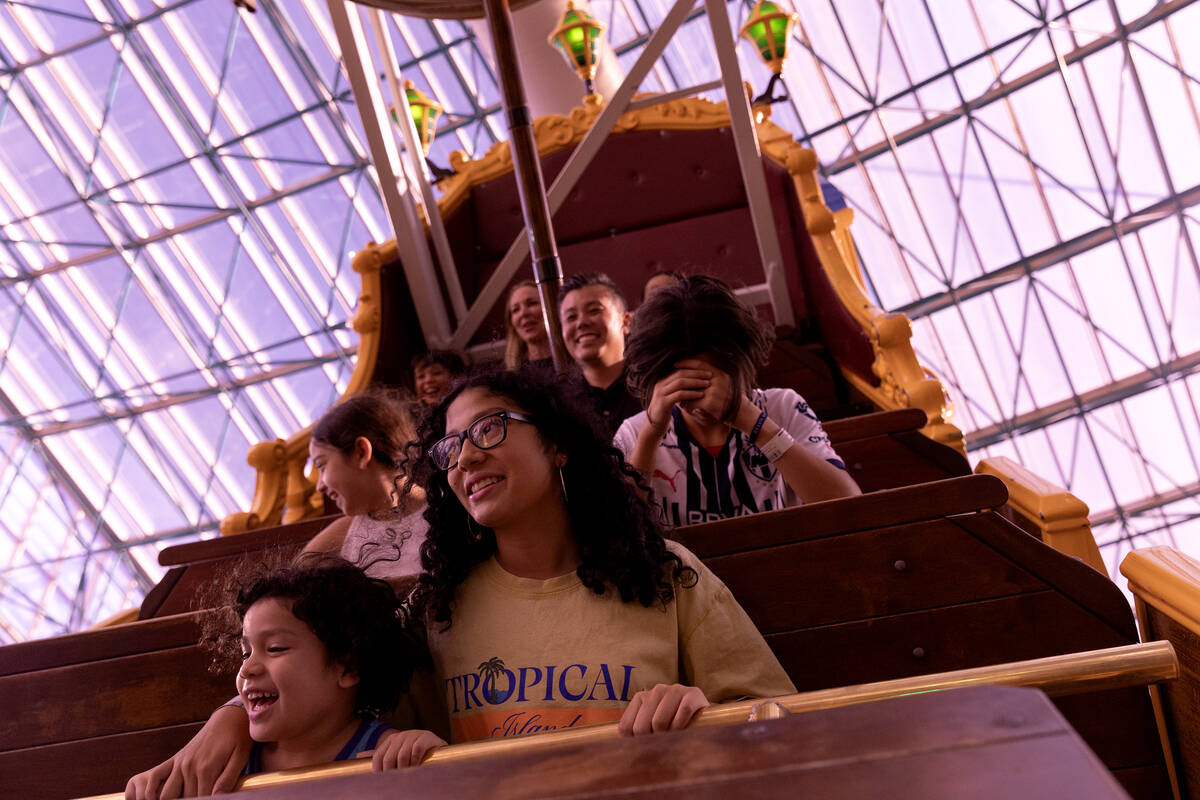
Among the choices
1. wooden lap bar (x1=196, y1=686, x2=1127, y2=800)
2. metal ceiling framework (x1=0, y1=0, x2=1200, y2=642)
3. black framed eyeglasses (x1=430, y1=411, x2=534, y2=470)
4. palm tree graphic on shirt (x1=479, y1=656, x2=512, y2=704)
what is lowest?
wooden lap bar (x1=196, y1=686, x2=1127, y2=800)

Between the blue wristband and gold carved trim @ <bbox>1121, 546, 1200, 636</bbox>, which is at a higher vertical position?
the blue wristband

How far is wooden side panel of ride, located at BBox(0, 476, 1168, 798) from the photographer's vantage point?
1479mm

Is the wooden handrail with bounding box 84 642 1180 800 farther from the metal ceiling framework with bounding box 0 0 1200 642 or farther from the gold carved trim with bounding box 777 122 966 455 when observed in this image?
the metal ceiling framework with bounding box 0 0 1200 642

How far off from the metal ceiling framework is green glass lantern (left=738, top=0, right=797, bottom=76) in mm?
5413

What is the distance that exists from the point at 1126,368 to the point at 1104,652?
38.1ft

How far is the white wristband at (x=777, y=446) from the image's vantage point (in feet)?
6.38

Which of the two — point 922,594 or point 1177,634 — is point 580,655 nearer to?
point 922,594

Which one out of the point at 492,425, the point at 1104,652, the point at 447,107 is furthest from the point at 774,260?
the point at 447,107

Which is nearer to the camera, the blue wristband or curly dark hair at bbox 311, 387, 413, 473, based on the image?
the blue wristband

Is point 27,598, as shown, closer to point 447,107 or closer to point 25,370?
point 25,370

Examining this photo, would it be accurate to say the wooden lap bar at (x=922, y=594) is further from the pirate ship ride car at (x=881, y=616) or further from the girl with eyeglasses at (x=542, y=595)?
the girl with eyeglasses at (x=542, y=595)

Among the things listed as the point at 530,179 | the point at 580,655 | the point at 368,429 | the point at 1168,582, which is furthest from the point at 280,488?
the point at 1168,582

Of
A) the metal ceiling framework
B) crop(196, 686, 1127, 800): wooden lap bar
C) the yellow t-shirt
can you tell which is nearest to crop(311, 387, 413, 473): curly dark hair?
the yellow t-shirt

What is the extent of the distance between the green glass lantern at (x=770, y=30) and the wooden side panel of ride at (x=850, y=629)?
5269 millimetres
